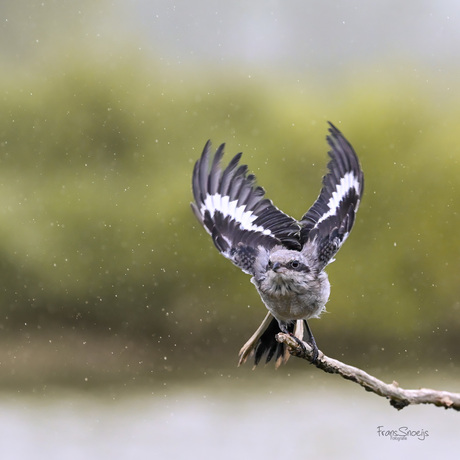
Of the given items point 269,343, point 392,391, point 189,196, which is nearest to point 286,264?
point 269,343

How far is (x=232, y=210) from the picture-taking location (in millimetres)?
3980

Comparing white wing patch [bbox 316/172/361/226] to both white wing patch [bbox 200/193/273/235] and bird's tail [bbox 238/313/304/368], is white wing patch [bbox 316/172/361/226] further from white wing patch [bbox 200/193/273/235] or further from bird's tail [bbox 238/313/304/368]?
bird's tail [bbox 238/313/304/368]

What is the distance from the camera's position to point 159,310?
9680 millimetres

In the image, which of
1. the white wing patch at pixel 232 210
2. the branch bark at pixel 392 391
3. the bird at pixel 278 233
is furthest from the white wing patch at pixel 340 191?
the branch bark at pixel 392 391

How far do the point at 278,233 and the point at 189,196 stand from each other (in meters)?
5.08

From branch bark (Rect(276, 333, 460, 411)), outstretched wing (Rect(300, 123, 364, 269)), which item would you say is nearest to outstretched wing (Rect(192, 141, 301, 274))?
outstretched wing (Rect(300, 123, 364, 269))

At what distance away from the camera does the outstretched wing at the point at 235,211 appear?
3.90 metres

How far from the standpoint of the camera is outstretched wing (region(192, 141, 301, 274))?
3.90m

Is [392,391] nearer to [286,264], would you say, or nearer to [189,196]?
[286,264]


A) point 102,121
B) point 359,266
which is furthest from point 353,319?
point 102,121

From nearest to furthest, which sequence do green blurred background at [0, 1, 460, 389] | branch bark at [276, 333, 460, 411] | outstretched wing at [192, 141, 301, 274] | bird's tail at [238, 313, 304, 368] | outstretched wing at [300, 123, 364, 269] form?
1. branch bark at [276, 333, 460, 411]
2. outstretched wing at [300, 123, 364, 269]
3. bird's tail at [238, 313, 304, 368]
4. outstretched wing at [192, 141, 301, 274]
5. green blurred background at [0, 1, 460, 389]

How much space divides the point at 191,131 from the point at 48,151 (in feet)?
5.79

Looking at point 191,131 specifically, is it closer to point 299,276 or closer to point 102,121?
point 102,121

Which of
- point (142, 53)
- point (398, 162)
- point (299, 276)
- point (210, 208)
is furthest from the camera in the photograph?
point (142, 53)
